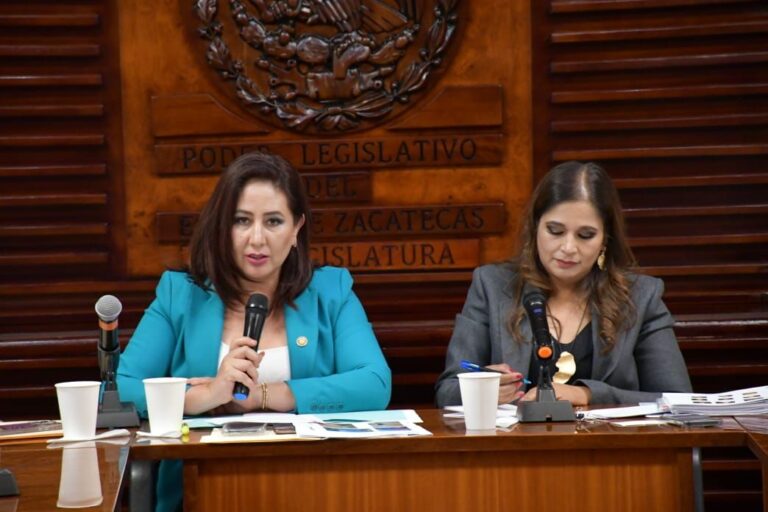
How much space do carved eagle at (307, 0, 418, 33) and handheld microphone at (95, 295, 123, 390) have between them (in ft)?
6.08

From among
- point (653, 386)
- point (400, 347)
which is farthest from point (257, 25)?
point (653, 386)

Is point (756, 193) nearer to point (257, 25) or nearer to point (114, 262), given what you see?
point (257, 25)

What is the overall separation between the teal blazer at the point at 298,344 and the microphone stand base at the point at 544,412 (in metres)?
0.53

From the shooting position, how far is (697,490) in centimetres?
268

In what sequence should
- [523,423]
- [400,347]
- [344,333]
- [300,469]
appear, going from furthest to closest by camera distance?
[400,347], [344,333], [523,423], [300,469]

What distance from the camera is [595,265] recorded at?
12.2ft

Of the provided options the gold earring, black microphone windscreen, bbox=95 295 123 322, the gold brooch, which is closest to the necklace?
the gold brooch

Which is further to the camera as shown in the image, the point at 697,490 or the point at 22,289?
the point at 22,289

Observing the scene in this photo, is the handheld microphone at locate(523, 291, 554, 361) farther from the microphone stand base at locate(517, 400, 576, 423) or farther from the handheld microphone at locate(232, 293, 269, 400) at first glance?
the handheld microphone at locate(232, 293, 269, 400)

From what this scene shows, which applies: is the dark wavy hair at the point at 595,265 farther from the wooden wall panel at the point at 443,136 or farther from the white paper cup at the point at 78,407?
the white paper cup at the point at 78,407

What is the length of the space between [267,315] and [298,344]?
16 cm

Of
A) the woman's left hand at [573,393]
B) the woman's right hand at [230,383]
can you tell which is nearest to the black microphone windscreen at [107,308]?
the woman's right hand at [230,383]

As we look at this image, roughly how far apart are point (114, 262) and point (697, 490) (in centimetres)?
261

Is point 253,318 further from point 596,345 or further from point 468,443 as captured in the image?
point 596,345
